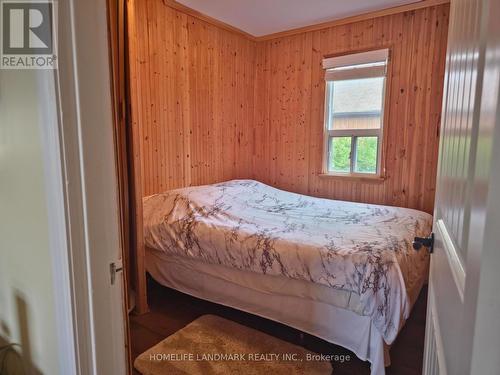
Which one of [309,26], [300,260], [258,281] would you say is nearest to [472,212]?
[300,260]

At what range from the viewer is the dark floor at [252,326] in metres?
1.91

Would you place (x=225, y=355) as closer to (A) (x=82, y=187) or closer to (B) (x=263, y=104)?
(A) (x=82, y=187)

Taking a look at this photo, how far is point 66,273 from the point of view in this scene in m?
0.81

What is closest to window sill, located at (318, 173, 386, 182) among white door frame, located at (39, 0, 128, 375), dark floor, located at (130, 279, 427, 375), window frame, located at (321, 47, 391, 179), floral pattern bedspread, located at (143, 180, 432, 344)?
window frame, located at (321, 47, 391, 179)

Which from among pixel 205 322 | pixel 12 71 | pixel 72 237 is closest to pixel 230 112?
pixel 205 322

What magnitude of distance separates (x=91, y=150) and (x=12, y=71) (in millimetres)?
438

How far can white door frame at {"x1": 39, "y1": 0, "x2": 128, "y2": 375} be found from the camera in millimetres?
738

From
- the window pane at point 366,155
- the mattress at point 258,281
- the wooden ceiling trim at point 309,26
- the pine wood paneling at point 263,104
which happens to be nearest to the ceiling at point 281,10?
the wooden ceiling trim at point 309,26

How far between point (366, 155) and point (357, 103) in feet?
1.95

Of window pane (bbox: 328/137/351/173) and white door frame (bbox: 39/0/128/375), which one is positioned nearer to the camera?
white door frame (bbox: 39/0/128/375)

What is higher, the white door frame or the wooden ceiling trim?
the wooden ceiling trim

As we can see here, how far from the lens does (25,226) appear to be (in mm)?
1025
